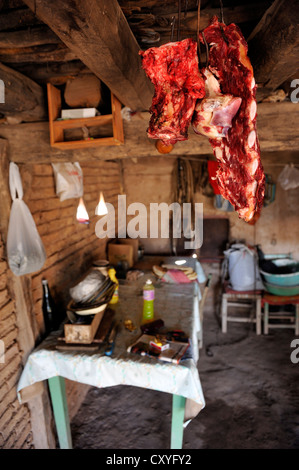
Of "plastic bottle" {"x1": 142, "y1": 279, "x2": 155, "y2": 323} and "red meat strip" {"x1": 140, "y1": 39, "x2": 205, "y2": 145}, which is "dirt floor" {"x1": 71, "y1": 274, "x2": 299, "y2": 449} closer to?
"plastic bottle" {"x1": 142, "y1": 279, "x2": 155, "y2": 323}

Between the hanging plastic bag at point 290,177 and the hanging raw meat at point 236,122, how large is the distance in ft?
14.1

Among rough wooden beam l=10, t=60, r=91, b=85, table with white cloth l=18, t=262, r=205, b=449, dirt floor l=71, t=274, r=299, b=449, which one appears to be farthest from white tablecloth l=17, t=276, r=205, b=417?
rough wooden beam l=10, t=60, r=91, b=85

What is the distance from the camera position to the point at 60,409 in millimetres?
3059

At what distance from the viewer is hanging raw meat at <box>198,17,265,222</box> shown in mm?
1297

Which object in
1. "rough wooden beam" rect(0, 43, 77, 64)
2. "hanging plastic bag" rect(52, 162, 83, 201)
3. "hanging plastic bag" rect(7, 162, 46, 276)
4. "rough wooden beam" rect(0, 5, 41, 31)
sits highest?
"rough wooden beam" rect(0, 5, 41, 31)

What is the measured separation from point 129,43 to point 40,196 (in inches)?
81.8

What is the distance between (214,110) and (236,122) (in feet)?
0.39

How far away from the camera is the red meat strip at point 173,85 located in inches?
52.2

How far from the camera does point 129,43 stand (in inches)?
58.1

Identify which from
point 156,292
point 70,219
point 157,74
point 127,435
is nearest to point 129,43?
point 157,74

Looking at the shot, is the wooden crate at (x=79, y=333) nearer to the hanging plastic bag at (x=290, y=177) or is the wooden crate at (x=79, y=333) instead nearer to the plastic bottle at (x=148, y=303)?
the plastic bottle at (x=148, y=303)

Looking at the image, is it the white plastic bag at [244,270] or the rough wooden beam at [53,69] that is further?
the white plastic bag at [244,270]

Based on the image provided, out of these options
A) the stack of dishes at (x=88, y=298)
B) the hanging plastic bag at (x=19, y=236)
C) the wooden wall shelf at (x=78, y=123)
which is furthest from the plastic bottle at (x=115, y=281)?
the wooden wall shelf at (x=78, y=123)

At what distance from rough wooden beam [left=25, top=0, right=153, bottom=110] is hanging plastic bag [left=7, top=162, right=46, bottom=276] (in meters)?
1.40
